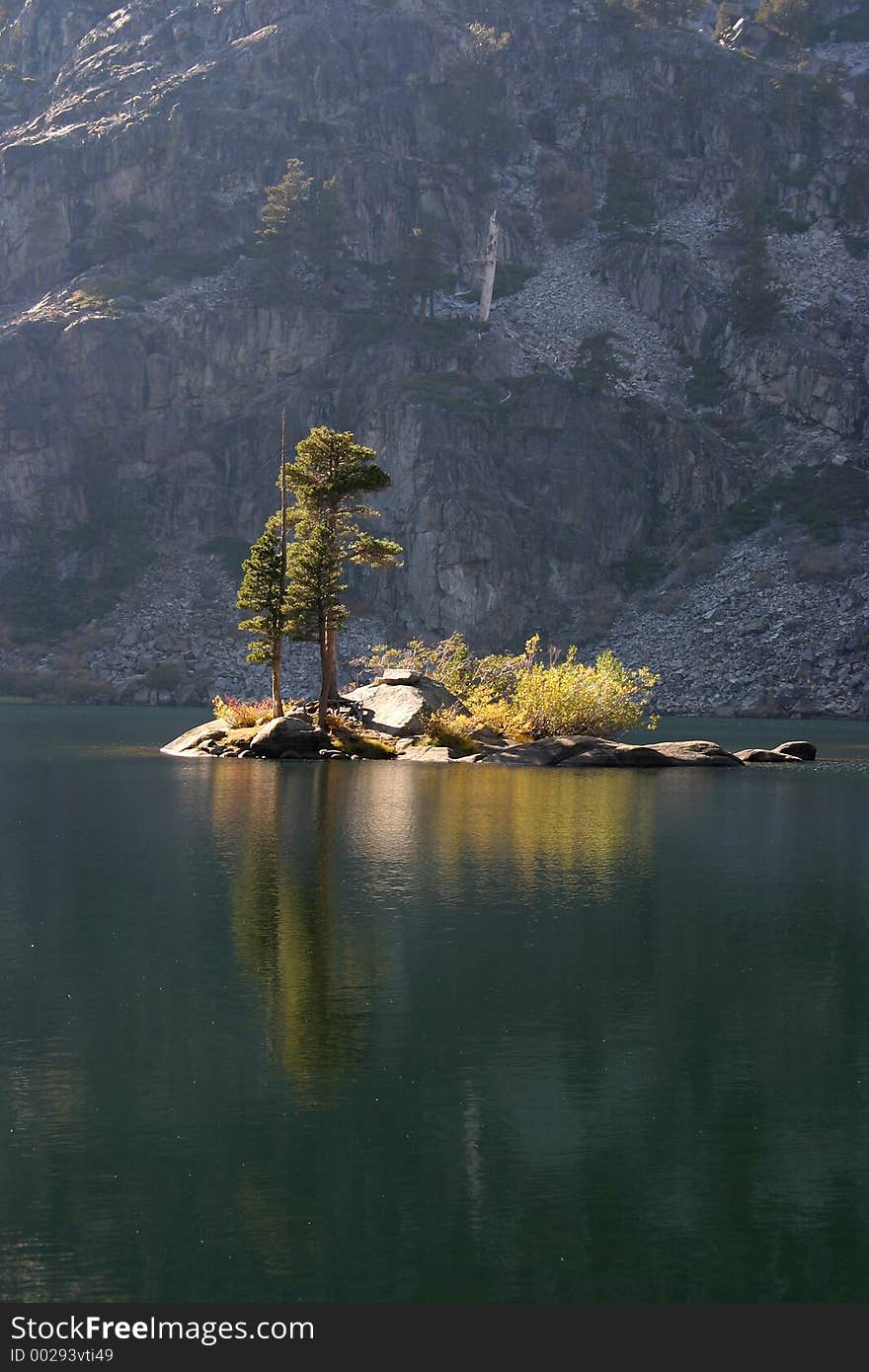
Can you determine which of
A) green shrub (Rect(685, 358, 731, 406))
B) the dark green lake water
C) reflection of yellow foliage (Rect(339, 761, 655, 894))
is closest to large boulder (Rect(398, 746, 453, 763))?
reflection of yellow foliage (Rect(339, 761, 655, 894))

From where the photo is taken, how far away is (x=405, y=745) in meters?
64.1

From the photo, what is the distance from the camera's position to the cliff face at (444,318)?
148 meters

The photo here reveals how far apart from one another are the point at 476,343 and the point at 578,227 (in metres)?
31.3

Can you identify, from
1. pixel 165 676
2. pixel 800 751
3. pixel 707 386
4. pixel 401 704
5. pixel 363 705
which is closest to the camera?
pixel 401 704

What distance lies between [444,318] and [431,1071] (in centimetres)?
15817

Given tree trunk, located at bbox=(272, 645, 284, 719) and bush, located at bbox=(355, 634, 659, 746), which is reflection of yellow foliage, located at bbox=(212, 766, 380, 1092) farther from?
bush, located at bbox=(355, 634, 659, 746)

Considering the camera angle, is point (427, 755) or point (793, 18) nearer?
point (427, 755)

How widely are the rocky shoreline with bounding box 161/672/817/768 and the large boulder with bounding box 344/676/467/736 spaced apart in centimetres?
5

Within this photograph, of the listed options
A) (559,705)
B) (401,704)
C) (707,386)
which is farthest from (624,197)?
(401,704)

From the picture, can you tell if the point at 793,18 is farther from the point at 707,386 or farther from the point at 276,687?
the point at 276,687

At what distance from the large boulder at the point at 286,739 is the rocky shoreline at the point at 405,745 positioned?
Result: 0.04m

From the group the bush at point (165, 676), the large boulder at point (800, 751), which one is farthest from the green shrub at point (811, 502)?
the large boulder at point (800, 751)

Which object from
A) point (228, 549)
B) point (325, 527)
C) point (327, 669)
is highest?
point (228, 549)

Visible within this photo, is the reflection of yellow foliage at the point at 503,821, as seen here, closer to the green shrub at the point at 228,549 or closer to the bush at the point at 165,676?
the bush at the point at 165,676
